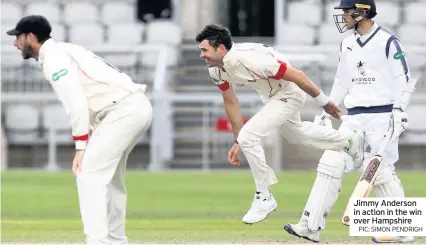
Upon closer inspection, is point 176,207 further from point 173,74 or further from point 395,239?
point 173,74

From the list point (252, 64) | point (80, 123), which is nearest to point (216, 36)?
point (252, 64)

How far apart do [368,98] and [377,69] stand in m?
0.24

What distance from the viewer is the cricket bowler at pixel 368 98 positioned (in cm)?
1008

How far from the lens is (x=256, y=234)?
11539 millimetres

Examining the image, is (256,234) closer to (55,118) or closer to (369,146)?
(369,146)

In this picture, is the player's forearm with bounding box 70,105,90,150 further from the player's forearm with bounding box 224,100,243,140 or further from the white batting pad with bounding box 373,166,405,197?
the white batting pad with bounding box 373,166,405,197

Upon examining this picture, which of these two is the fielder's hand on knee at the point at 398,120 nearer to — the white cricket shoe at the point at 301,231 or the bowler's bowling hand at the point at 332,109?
the bowler's bowling hand at the point at 332,109

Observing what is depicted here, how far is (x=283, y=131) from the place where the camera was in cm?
1043

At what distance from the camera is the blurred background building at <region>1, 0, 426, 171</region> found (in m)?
20.1

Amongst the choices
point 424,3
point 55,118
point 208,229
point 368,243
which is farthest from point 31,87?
point 368,243

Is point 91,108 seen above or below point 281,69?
below

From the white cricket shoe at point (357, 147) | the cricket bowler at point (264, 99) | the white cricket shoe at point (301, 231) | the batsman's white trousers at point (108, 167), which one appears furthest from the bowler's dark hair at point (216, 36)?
the white cricket shoe at point (301, 231)

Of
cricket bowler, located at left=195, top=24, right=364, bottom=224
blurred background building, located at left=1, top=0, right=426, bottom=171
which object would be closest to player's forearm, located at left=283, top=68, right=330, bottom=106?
cricket bowler, located at left=195, top=24, right=364, bottom=224

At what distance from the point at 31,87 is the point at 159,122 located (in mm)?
2553
